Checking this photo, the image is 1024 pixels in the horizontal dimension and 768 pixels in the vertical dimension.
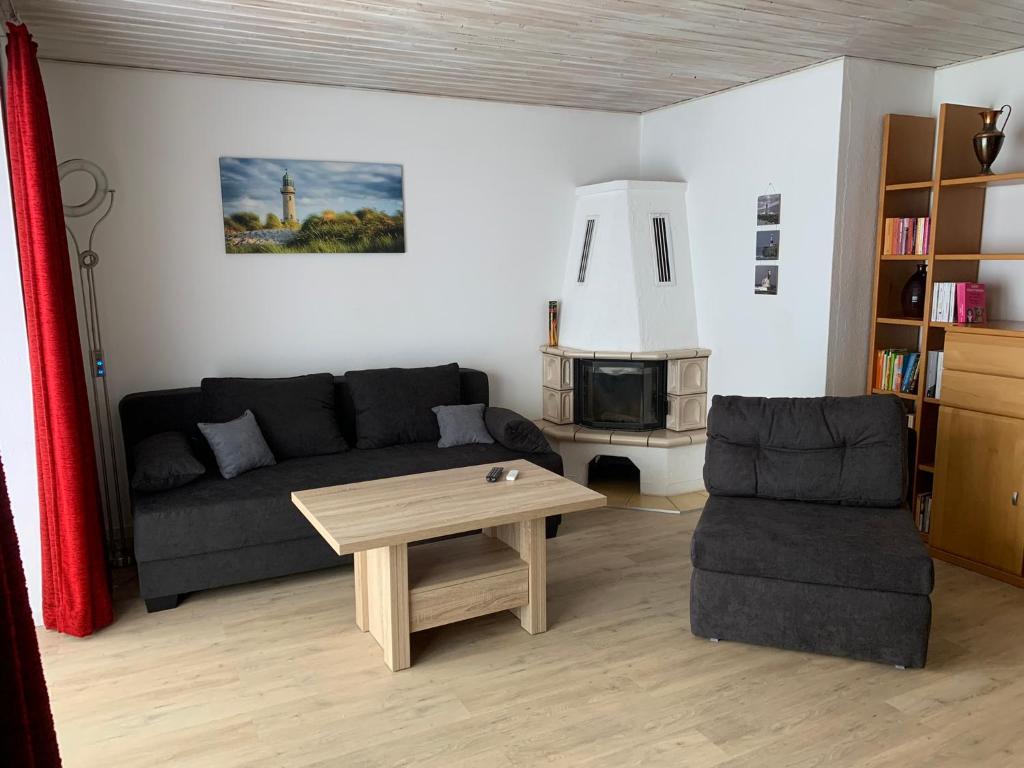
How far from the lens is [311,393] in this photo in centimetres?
437

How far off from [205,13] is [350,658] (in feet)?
8.68

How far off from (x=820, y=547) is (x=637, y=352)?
221 centimetres

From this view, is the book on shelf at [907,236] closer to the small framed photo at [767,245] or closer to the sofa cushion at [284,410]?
the small framed photo at [767,245]

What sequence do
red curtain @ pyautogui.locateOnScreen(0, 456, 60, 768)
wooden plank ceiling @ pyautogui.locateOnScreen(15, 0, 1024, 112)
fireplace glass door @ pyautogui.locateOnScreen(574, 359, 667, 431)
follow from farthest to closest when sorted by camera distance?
fireplace glass door @ pyautogui.locateOnScreen(574, 359, 667, 431) → wooden plank ceiling @ pyautogui.locateOnScreen(15, 0, 1024, 112) → red curtain @ pyautogui.locateOnScreen(0, 456, 60, 768)

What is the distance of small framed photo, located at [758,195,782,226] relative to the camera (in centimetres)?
447

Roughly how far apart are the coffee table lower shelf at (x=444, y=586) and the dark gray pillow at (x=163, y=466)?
1.00 m

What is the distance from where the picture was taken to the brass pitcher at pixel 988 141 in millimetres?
3750

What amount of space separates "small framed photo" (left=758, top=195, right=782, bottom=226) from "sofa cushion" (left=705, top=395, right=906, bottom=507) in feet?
4.53

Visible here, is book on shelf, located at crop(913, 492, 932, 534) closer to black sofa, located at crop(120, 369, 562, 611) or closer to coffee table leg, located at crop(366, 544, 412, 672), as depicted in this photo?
black sofa, located at crop(120, 369, 562, 611)

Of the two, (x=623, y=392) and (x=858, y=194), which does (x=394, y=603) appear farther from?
(x=858, y=194)

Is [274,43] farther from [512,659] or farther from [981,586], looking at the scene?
[981,586]

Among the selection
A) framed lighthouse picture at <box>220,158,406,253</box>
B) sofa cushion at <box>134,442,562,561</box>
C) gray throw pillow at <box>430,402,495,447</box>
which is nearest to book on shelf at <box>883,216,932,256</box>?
gray throw pillow at <box>430,402,495,447</box>

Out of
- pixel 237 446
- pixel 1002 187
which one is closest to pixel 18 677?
pixel 237 446

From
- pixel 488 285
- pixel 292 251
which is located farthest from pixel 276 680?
pixel 488 285
